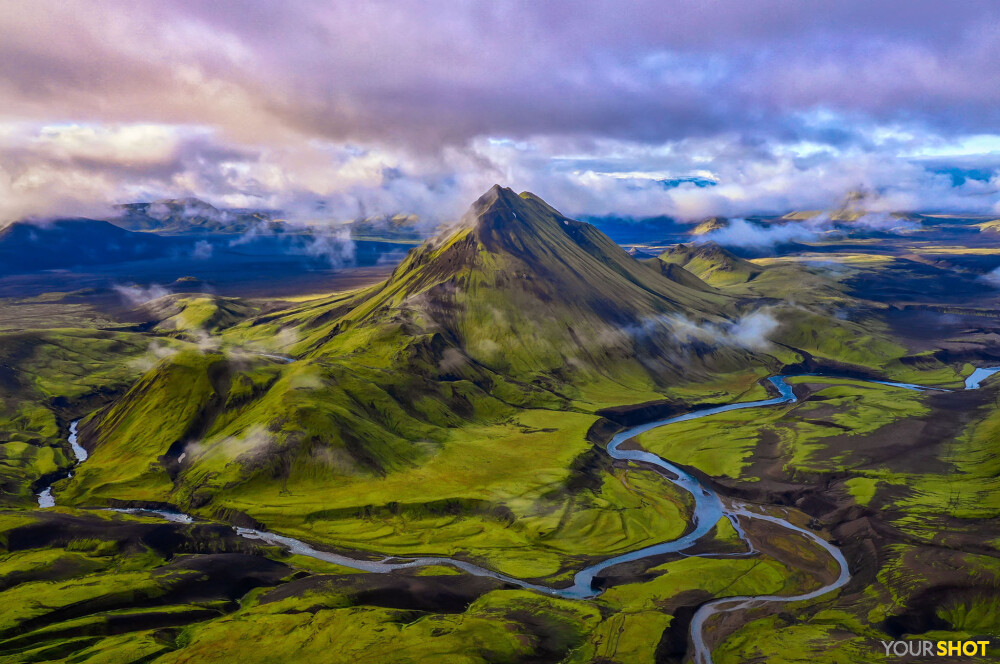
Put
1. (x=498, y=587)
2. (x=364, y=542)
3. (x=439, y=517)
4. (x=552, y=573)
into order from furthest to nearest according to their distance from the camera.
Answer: (x=439, y=517), (x=364, y=542), (x=552, y=573), (x=498, y=587)

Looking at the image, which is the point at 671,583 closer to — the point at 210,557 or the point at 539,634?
the point at 539,634

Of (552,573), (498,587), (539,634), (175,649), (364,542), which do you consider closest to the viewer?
(175,649)

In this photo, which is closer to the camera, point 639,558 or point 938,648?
point 938,648

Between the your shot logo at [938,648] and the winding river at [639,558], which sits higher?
the your shot logo at [938,648]

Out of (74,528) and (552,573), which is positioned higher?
(74,528)

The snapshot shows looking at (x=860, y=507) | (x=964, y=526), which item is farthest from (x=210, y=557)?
(x=964, y=526)

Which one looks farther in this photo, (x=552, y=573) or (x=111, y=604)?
(x=552, y=573)

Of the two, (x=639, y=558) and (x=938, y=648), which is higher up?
(x=938, y=648)

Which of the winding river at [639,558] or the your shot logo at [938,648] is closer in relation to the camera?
the your shot logo at [938,648]
